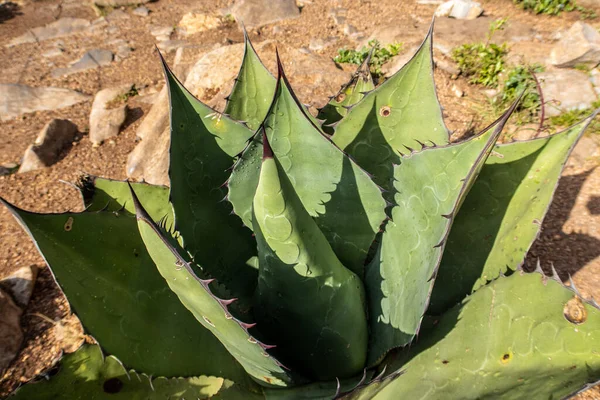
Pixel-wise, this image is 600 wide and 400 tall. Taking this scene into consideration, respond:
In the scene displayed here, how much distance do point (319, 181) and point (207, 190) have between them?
1.15ft

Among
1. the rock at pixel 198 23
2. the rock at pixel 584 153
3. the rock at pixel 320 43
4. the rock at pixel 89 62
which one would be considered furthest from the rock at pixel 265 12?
the rock at pixel 584 153

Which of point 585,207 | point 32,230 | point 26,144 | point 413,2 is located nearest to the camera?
point 32,230

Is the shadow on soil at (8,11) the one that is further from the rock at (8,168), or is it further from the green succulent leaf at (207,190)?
the green succulent leaf at (207,190)

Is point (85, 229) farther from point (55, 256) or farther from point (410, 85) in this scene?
point (410, 85)

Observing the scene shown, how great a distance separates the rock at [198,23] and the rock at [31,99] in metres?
1.81

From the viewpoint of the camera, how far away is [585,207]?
7.18ft

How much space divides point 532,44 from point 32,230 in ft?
12.7

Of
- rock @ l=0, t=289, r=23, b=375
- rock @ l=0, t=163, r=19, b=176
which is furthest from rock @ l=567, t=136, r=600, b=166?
rock @ l=0, t=163, r=19, b=176

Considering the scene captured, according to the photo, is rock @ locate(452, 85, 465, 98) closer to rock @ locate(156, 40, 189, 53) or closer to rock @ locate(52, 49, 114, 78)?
rock @ locate(156, 40, 189, 53)

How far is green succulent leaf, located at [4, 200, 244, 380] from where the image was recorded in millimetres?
863

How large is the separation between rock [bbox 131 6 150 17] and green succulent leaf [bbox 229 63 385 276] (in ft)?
21.1

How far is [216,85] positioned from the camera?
10.9 ft

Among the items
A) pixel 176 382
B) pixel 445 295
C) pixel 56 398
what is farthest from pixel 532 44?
pixel 56 398

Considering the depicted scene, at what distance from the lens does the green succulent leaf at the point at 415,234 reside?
0.90m
